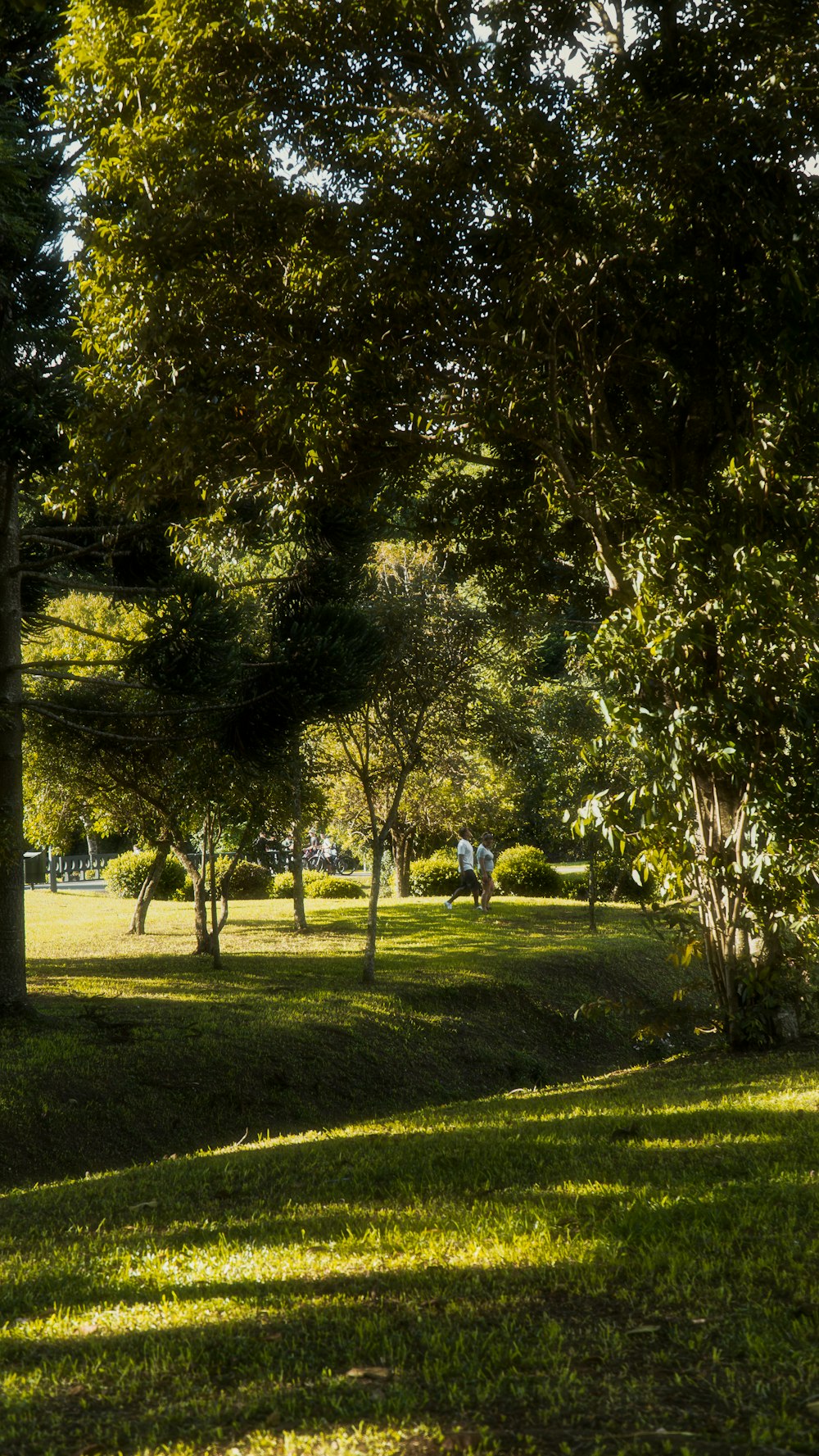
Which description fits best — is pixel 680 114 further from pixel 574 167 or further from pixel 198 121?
pixel 198 121

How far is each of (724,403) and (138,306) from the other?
4027 millimetres

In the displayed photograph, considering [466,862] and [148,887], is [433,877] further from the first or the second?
[148,887]

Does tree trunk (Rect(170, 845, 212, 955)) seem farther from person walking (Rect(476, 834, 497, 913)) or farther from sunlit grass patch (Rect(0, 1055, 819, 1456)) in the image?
sunlit grass patch (Rect(0, 1055, 819, 1456))

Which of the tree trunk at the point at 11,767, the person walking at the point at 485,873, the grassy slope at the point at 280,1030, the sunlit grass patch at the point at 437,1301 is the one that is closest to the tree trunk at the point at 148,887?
the grassy slope at the point at 280,1030

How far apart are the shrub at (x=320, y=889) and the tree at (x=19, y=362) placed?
1673 centimetres

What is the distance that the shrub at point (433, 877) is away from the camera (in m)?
28.0

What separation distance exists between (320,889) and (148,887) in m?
10.2

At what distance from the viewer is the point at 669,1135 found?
5793mm

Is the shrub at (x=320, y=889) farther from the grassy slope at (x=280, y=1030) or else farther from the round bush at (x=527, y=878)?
the grassy slope at (x=280, y=1030)

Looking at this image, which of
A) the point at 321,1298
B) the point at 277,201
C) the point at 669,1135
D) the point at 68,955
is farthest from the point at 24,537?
the point at 321,1298

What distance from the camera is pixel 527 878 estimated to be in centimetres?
2758

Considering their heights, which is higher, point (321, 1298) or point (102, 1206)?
point (321, 1298)

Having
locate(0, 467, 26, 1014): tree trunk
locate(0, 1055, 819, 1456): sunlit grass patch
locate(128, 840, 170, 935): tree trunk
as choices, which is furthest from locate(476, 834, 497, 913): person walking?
locate(0, 1055, 819, 1456): sunlit grass patch

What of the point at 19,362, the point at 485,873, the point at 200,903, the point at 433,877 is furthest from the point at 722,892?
the point at 433,877
